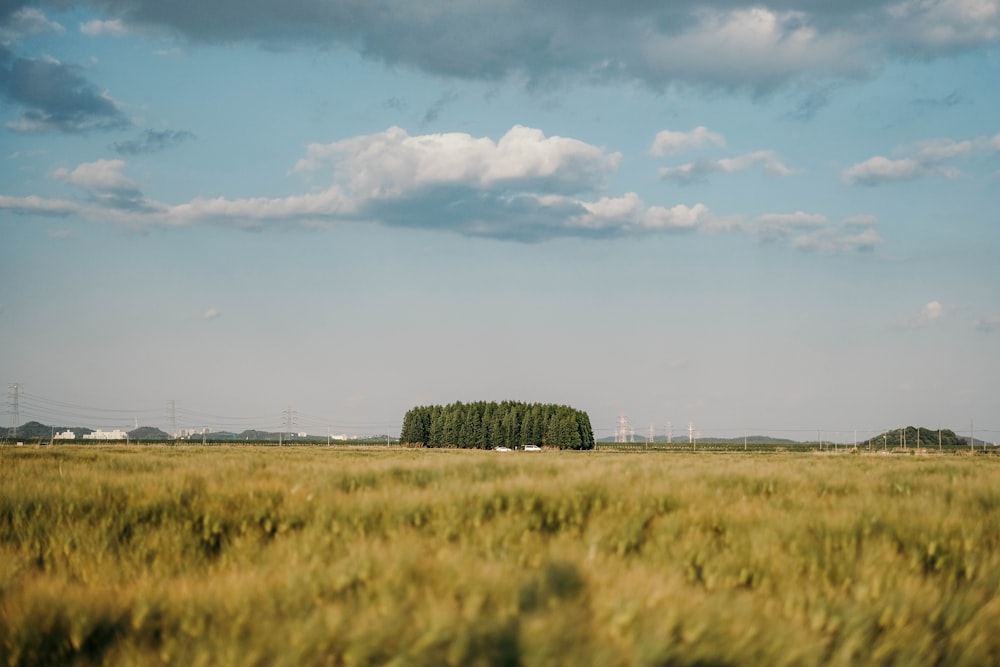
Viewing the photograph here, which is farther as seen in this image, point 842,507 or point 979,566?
point 842,507

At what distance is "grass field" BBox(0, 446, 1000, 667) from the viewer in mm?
4270

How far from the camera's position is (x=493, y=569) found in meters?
5.05

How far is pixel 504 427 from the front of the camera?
179m

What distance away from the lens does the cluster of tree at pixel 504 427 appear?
576ft

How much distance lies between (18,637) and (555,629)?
326 cm

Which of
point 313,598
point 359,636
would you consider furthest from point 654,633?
point 313,598

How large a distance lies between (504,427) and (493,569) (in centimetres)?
17540

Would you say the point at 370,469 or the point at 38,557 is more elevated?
the point at 370,469

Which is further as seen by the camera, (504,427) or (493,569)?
(504,427)

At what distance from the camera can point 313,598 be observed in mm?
4949

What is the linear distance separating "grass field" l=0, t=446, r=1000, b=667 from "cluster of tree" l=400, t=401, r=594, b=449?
16606 centimetres

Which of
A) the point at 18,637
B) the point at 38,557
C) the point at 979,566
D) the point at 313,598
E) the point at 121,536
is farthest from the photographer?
the point at 121,536

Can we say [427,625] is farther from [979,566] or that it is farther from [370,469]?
[370,469]

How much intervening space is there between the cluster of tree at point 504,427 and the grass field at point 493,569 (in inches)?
6538
